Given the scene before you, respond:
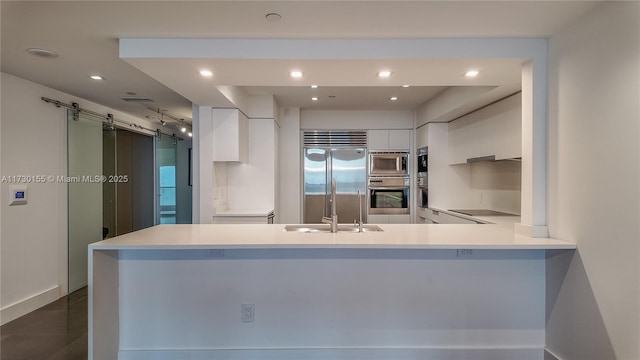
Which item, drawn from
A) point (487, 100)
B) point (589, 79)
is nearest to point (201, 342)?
point (589, 79)

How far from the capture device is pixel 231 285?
2180mm

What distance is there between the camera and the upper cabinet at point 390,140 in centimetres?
523

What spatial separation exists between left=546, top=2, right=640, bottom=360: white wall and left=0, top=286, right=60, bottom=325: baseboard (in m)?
4.48

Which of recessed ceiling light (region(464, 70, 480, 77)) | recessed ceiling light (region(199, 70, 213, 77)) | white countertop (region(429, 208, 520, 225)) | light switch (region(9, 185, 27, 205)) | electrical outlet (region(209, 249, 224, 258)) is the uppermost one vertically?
recessed ceiling light (region(199, 70, 213, 77))

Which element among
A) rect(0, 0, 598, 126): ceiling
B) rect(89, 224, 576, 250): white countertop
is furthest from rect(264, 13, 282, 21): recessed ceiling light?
rect(89, 224, 576, 250): white countertop

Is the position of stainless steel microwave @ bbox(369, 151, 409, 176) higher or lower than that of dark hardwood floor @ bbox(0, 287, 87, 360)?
higher

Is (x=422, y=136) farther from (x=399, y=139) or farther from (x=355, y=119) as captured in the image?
(x=355, y=119)

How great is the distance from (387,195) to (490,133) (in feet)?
7.04

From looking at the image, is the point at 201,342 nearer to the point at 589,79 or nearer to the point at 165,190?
the point at 589,79

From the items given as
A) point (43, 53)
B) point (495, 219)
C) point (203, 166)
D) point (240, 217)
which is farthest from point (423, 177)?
point (43, 53)

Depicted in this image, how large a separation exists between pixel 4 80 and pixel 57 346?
2.41 metres

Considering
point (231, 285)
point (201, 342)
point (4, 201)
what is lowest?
point (201, 342)

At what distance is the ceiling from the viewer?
171 centimetres

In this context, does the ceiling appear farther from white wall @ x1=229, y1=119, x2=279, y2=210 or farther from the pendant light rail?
white wall @ x1=229, y1=119, x2=279, y2=210
